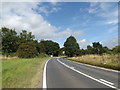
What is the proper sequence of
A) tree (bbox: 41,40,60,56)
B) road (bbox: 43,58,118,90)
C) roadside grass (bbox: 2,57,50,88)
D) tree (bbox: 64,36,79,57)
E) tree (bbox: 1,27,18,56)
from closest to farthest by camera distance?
road (bbox: 43,58,118,90)
roadside grass (bbox: 2,57,50,88)
tree (bbox: 1,27,18,56)
tree (bbox: 64,36,79,57)
tree (bbox: 41,40,60,56)

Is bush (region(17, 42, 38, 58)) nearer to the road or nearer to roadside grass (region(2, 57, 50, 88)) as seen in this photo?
roadside grass (region(2, 57, 50, 88))

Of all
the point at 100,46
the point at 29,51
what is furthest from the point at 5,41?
the point at 100,46

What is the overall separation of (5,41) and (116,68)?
71064mm

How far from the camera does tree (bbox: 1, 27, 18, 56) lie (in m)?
84.6

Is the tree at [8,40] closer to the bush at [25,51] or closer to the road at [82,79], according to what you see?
the bush at [25,51]

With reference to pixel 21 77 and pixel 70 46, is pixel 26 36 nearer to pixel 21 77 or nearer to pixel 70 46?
pixel 70 46

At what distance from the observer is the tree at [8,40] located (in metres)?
84.6

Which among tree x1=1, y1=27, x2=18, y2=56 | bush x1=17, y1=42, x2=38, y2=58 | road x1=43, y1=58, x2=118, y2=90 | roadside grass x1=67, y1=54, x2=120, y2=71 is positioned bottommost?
road x1=43, y1=58, x2=118, y2=90

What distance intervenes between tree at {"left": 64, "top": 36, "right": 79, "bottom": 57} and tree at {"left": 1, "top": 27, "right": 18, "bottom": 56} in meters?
25.7

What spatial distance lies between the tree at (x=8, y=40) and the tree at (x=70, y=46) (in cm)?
2572

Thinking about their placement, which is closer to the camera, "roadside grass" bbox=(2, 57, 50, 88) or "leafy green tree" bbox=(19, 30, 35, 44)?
"roadside grass" bbox=(2, 57, 50, 88)

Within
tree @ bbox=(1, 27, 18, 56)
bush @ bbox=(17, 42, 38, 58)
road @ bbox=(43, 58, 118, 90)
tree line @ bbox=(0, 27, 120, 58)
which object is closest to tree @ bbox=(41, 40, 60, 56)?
tree line @ bbox=(0, 27, 120, 58)

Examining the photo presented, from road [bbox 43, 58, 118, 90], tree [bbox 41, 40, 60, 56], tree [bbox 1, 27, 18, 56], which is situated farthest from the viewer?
tree [bbox 41, 40, 60, 56]

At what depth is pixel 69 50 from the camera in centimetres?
9712
